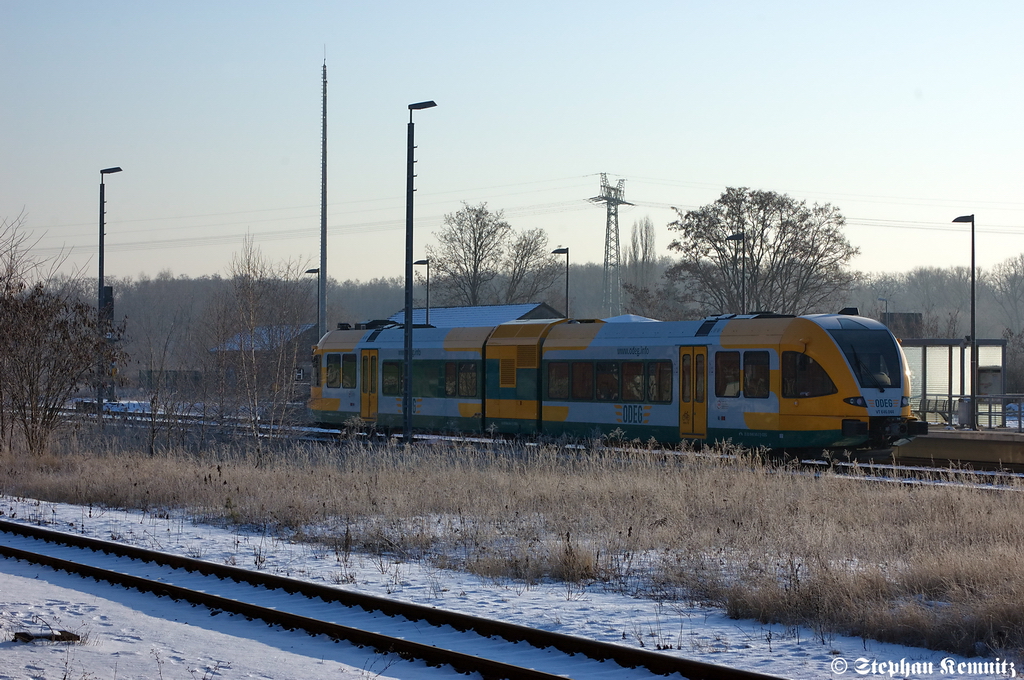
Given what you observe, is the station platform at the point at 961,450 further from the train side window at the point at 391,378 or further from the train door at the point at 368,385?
the train door at the point at 368,385

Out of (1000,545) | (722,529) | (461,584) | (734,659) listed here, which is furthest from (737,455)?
(734,659)

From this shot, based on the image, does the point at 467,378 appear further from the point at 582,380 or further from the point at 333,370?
the point at 333,370

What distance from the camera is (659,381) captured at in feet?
69.8

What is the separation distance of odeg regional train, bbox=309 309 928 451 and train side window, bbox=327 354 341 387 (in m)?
0.09

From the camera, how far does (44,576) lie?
33.2ft

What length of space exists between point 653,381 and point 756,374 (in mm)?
2584

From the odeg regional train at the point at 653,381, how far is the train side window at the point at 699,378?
0.09 feet

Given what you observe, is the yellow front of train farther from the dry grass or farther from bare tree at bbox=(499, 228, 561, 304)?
bare tree at bbox=(499, 228, 561, 304)

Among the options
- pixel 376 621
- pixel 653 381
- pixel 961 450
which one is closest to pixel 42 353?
pixel 653 381

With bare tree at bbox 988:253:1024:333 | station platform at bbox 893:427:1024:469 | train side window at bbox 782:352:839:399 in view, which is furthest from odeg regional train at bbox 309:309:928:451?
bare tree at bbox 988:253:1024:333

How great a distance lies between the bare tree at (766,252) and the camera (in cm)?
5109

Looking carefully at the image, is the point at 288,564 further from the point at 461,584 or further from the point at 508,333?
the point at 508,333

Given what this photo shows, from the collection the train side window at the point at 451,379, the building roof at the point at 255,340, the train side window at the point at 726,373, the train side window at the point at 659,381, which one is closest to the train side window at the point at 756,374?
the train side window at the point at 726,373

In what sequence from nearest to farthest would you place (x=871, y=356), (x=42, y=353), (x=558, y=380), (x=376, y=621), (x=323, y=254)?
(x=376, y=621) < (x=871, y=356) < (x=42, y=353) < (x=558, y=380) < (x=323, y=254)
